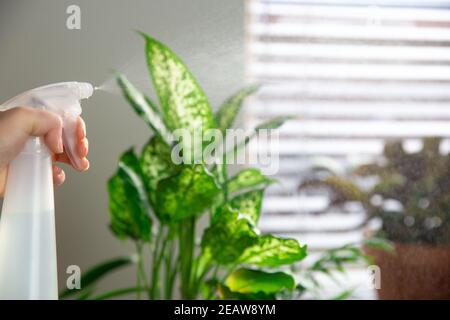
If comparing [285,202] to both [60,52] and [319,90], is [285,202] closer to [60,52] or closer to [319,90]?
[319,90]

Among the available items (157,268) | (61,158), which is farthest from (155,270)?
(61,158)

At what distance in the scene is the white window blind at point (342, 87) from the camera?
32.2 inches

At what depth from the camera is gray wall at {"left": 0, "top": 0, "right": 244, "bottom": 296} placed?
2.18ft

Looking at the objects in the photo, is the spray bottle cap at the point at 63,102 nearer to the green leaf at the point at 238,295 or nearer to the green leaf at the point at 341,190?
the green leaf at the point at 238,295

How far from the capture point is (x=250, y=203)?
0.76m

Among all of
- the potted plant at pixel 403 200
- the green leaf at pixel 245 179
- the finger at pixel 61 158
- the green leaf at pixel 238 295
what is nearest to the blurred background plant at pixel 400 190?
the potted plant at pixel 403 200

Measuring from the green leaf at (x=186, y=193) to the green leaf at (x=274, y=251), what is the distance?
3.0 inches

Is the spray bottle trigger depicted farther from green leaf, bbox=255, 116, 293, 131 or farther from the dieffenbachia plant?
green leaf, bbox=255, 116, 293, 131

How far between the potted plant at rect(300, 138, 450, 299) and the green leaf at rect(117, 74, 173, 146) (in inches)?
9.4

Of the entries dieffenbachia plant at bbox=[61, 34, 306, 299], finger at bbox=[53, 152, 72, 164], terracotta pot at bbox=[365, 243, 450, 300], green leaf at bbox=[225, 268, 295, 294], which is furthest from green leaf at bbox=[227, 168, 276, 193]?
finger at bbox=[53, 152, 72, 164]

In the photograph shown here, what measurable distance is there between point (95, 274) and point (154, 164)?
0.49 ft

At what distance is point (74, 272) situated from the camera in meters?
0.72

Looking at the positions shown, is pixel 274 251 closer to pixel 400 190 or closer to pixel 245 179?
pixel 245 179
